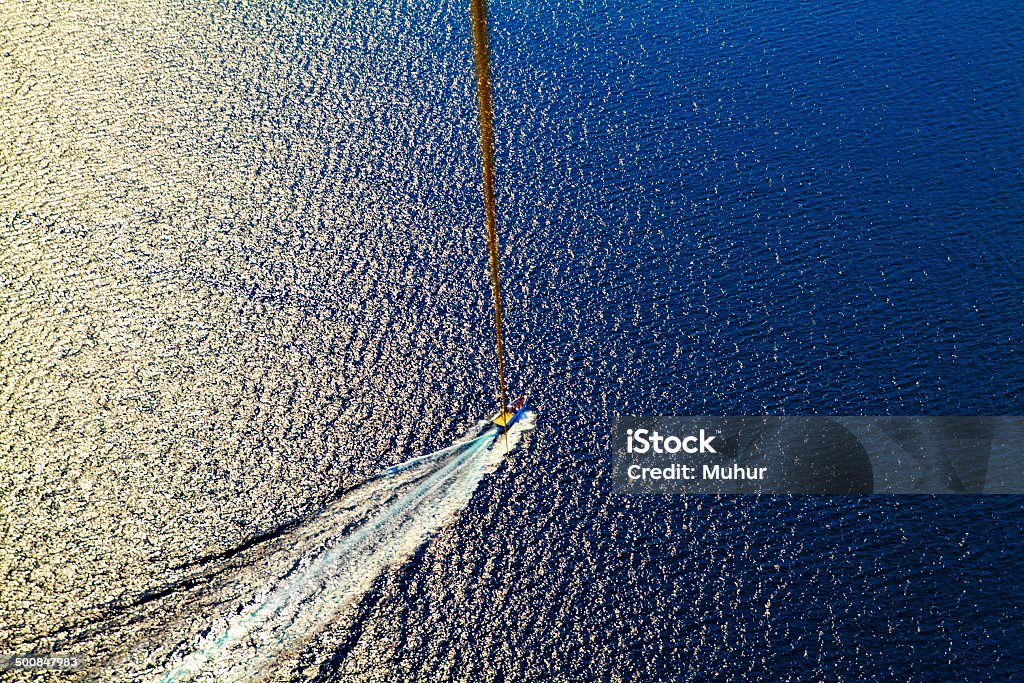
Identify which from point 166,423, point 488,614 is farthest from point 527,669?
point 166,423

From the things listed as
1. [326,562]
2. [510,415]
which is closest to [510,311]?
[510,415]

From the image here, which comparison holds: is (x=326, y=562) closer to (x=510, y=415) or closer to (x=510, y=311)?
(x=510, y=415)

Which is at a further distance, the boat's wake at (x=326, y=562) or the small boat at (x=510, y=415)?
the small boat at (x=510, y=415)

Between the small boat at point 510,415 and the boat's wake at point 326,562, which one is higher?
the small boat at point 510,415

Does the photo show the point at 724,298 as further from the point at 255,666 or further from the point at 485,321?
the point at 255,666

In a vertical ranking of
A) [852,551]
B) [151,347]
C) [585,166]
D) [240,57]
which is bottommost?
[852,551]

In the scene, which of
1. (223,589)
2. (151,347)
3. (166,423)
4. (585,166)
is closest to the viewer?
(223,589)
